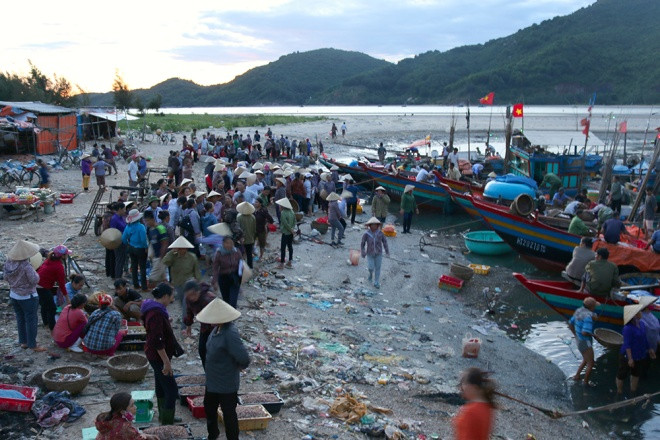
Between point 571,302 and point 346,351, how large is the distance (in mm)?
4193

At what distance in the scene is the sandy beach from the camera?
6.71 meters

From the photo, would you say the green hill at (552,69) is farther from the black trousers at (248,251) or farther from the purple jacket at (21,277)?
the purple jacket at (21,277)

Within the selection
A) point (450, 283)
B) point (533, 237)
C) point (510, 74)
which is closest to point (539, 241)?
point (533, 237)

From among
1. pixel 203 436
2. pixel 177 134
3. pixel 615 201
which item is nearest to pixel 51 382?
pixel 203 436

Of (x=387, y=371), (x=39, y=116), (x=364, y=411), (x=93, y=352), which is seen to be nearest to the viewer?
(x=364, y=411)

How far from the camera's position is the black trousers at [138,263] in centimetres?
954

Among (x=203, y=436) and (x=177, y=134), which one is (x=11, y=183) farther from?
(x=177, y=134)

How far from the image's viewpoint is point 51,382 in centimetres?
636

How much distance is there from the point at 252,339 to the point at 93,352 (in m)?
2.22

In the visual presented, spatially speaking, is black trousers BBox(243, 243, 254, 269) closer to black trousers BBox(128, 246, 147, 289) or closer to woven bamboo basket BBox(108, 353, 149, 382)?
black trousers BBox(128, 246, 147, 289)

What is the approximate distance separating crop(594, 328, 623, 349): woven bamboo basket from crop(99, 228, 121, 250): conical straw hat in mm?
7996

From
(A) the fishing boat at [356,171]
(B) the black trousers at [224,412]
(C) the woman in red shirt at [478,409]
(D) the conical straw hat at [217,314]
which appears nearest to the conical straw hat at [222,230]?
(D) the conical straw hat at [217,314]

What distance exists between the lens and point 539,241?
48.1ft

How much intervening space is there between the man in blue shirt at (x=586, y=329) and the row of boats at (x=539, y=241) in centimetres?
109
